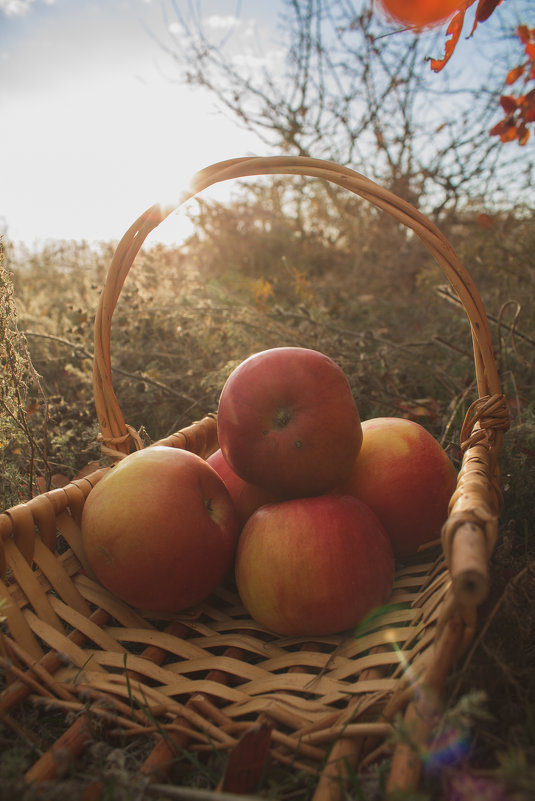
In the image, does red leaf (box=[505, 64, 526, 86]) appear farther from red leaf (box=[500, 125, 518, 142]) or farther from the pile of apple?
the pile of apple

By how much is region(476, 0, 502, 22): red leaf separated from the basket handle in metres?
0.33

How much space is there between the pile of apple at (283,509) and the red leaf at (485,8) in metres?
0.68

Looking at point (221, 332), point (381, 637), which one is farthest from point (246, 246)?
point (381, 637)

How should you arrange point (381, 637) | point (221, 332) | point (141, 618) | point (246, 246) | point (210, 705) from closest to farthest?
point (210, 705)
point (381, 637)
point (141, 618)
point (221, 332)
point (246, 246)

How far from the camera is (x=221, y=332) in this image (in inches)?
81.8

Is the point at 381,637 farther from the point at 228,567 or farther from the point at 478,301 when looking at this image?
the point at 478,301

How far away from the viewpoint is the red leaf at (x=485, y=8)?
97 cm

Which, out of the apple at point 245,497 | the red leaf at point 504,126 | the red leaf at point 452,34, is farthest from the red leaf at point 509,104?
the apple at point 245,497

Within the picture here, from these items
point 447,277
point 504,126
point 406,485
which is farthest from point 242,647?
point 504,126

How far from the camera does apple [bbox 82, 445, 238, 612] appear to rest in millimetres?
943

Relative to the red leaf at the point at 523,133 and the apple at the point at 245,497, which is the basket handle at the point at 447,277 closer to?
the apple at the point at 245,497

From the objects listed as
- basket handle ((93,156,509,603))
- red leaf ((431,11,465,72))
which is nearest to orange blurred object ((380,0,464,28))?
red leaf ((431,11,465,72))

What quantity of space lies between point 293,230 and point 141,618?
3.66m

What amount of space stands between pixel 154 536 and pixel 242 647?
24cm
